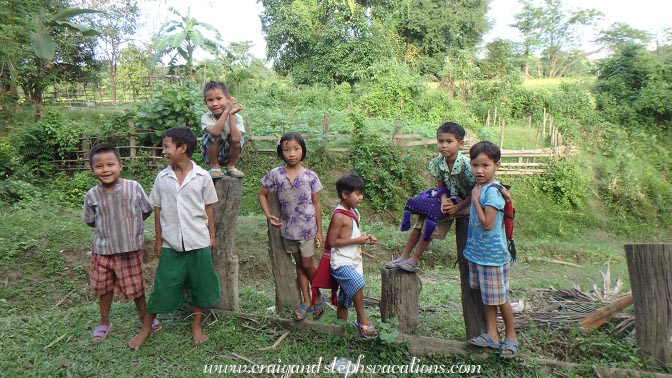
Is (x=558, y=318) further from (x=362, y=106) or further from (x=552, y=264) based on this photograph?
(x=362, y=106)

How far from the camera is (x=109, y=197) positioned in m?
3.36

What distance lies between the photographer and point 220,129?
374 cm

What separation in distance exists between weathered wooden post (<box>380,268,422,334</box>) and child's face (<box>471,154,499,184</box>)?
935mm

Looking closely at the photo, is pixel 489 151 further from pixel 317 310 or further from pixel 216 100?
pixel 216 100

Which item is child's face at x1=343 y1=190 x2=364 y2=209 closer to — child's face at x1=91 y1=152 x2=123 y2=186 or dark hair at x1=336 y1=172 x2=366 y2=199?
dark hair at x1=336 y1=172 x2=366 y2=199

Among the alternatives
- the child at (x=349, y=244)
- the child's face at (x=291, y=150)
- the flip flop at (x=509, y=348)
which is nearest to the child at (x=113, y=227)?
the child's face at (x=291, y=150)

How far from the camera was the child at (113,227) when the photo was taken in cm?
334

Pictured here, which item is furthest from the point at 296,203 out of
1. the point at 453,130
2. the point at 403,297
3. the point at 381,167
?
the point at 381,167

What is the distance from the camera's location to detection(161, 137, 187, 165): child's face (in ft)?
10.8

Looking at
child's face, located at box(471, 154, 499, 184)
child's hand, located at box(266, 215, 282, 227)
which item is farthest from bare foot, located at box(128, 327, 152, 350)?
child's face, located at box(471, 154, 499, 184)

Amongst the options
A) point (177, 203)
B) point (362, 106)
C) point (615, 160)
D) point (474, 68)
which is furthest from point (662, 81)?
point (177, 203)

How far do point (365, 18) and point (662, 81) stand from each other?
13729 millimetres

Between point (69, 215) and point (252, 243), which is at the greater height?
point (69, 215)

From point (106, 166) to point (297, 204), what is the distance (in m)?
1.55
